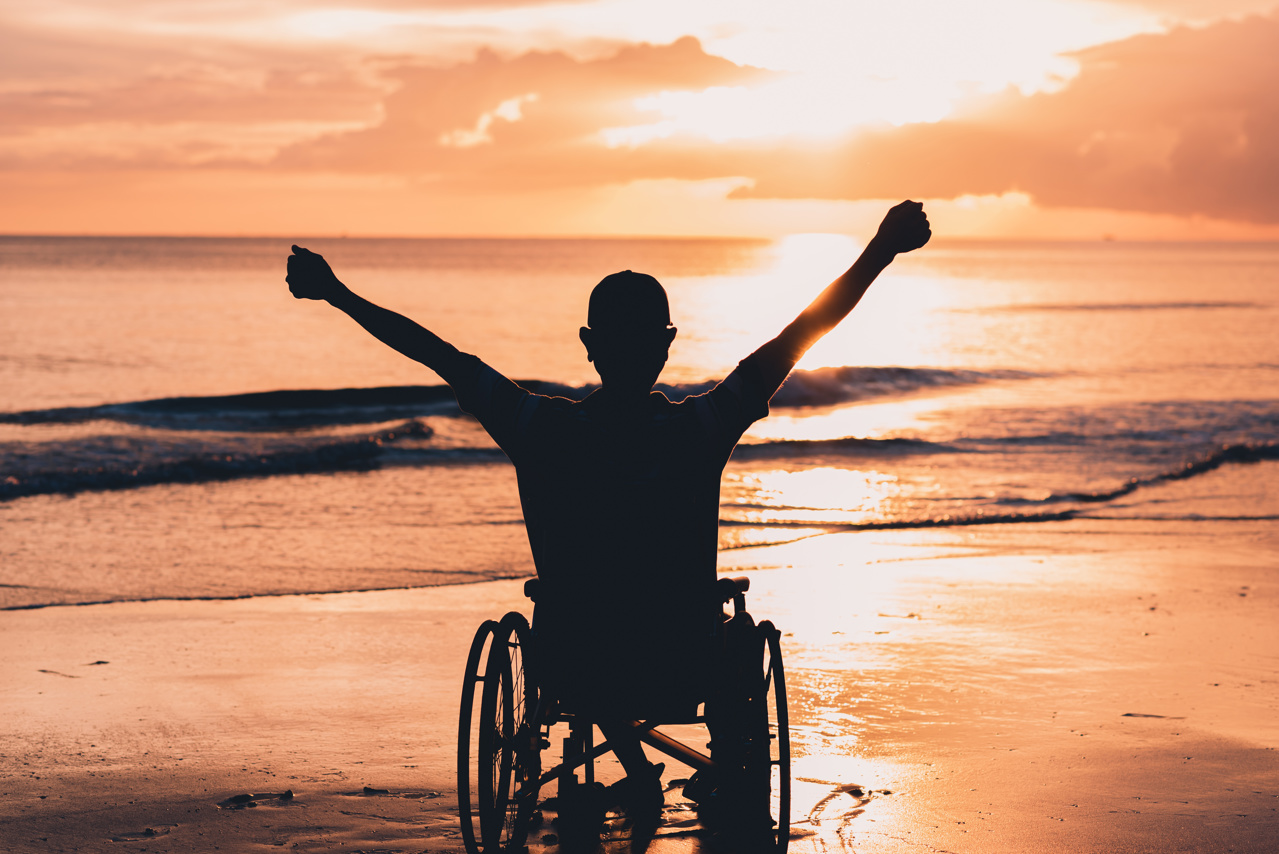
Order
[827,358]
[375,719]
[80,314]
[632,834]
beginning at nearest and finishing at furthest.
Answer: [632,834] → [375,719] → [827,358] → [80,314]

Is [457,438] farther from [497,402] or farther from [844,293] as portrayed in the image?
[844,293]

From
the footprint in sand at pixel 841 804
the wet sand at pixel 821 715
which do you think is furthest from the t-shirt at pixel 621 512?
the footprint in sand at pixel 841 804

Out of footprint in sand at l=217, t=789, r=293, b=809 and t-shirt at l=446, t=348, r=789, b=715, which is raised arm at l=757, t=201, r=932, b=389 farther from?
footprint in sand at l=217, t=789, r=293, b=809

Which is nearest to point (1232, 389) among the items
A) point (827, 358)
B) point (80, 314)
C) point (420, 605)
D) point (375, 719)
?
point (827, 358)

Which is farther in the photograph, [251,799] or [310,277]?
[251,799]

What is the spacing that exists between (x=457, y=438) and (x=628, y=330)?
47.7ft

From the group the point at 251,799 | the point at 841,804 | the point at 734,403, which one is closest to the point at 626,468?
the point at 734,403

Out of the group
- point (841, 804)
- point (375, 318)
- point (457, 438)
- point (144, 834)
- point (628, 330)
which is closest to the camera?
point (375, 318)

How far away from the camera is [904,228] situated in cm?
270

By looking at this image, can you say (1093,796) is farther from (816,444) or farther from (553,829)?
(816,444)

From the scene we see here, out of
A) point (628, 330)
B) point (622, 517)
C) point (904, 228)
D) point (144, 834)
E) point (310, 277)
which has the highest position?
point (904, 228)

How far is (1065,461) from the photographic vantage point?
49.1ft

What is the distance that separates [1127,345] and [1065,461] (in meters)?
24.7

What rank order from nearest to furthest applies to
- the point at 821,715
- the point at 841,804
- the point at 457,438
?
the point at 841,804, the point at 821,715, the point at 457,438
